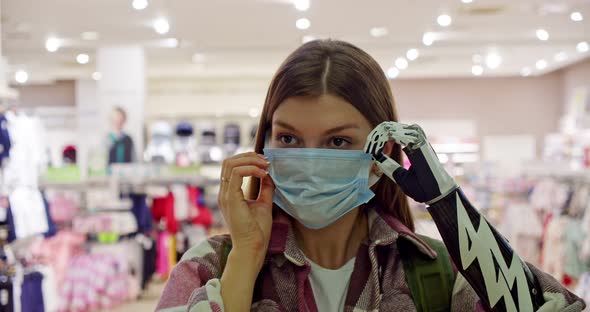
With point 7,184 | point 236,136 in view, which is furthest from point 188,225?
point 236,136

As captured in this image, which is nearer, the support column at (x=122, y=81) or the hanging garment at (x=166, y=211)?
the hanging garment at (x=166, y=211)

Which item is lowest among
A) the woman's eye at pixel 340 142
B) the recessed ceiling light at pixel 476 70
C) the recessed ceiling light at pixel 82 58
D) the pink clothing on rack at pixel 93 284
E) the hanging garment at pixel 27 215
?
the pink clothing on rack at pixel 93 284

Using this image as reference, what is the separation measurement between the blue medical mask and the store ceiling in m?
5.61

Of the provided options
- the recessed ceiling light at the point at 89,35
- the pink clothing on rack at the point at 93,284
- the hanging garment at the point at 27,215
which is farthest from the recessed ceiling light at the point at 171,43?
the hanging garment at the point at 27,215

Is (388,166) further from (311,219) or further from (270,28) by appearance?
(270,28)

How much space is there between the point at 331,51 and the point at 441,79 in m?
15.4

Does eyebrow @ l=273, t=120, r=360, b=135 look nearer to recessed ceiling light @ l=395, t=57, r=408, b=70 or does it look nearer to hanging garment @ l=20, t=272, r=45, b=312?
hanging garment @ l=20, t=272, r=45, b=312

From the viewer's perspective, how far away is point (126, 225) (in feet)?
22.4

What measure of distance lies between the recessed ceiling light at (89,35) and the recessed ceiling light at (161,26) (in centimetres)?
81

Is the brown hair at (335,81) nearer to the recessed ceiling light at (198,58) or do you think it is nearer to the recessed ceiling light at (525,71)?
the recessed ceiling light at (198,58)

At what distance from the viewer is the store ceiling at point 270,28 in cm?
725

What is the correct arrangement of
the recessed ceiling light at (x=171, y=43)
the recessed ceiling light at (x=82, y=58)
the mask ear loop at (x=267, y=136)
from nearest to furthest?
the mask ear loop at (x=267, y=136) → the recessed ceiling light at (x=171, y=43) → the recessed ceiling light at (x=82, y=58)

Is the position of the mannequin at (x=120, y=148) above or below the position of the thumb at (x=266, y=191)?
above

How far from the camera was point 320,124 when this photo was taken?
151cm
